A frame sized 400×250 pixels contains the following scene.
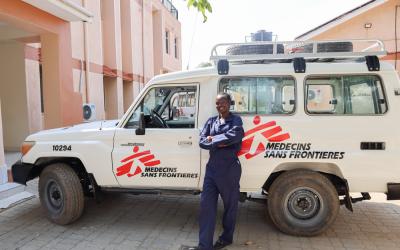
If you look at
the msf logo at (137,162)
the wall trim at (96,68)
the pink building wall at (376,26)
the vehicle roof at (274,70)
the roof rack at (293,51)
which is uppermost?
the pink building wall at (376,26)

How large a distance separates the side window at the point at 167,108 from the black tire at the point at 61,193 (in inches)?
42.7

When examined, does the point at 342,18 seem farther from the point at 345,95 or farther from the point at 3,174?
the point at 3,174

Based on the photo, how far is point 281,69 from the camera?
4.34 m

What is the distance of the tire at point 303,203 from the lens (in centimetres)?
→ 423

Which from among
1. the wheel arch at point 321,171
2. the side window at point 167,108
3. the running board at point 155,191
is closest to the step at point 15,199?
the running board at point 155,191

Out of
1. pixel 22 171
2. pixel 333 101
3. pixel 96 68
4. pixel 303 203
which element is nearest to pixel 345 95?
pixel 333 101

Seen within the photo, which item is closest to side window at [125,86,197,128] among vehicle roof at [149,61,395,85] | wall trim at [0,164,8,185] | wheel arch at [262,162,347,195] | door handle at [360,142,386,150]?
vehicle roof at [149,61,395,85]

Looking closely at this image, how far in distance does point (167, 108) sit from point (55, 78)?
4094 millimetres

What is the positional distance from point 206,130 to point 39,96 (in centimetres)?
812

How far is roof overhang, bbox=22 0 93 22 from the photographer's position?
22.2ft

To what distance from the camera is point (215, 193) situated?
3.97 metres

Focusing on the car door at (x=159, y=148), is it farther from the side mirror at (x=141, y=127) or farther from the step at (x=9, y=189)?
the step at (x=9, y=189)

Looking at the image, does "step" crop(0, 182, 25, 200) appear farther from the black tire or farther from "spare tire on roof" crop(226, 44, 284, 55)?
"spare tire on roof" crop(226, 44, 284, 55)

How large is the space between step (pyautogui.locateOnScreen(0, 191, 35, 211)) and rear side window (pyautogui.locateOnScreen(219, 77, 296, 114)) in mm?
3964
